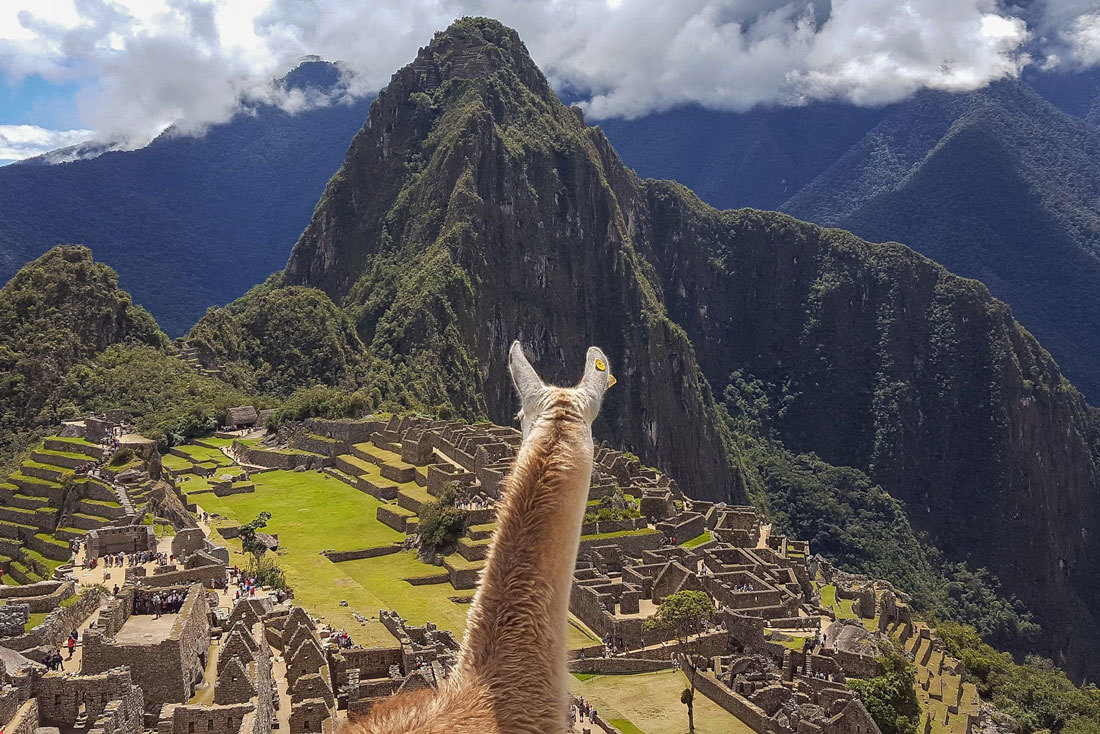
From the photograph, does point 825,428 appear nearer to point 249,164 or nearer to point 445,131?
point 445,131

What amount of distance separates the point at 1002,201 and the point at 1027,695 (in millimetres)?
144328

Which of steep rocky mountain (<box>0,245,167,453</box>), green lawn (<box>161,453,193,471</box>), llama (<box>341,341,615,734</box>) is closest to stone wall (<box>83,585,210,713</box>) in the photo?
llama (<box>341,341,615,734</box>)

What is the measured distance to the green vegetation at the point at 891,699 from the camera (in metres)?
19.3

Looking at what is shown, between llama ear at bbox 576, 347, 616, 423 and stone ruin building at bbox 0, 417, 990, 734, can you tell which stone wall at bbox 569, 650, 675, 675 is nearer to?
stone ruin building at bbox 0, 417, 990, 734

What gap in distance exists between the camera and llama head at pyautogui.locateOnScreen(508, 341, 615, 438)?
10.6ft

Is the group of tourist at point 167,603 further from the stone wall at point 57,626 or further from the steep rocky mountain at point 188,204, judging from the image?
the steep rocky mountain at point 188,204

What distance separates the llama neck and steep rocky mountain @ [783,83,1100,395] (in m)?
156

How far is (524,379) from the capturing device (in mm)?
3436

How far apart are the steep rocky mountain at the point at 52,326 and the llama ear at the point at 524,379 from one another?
133 feet

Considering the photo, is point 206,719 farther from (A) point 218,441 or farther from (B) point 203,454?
(A) point 218,441

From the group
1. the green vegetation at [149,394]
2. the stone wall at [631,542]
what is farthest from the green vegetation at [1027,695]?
the green vegetation at [149,394]

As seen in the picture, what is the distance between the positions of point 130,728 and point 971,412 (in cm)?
12539

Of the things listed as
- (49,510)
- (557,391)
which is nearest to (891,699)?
(557,391)

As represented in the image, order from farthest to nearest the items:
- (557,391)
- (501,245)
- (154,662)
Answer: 1. (501,245)
2. (154,662)
3. (557,391)
